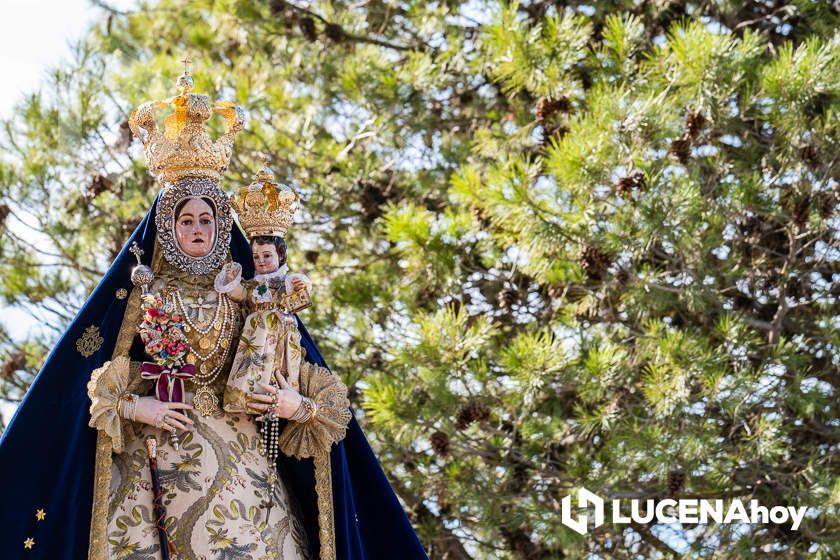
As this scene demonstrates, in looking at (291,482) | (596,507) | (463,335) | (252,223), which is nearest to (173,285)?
(252,223)

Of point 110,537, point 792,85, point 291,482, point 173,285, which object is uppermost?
point 792,85

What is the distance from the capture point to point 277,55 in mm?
7949

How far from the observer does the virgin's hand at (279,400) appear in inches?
169

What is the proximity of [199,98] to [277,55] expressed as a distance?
3.48 metres

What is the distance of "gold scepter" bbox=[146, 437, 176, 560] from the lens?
416cm

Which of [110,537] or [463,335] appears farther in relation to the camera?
[463,335]

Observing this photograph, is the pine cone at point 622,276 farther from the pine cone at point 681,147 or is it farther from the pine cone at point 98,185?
the pine cone at point 98,185

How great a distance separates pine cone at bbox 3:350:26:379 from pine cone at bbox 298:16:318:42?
6.43 feet

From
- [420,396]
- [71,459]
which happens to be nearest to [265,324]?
[71,459]

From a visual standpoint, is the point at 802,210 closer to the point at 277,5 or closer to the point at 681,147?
the point at 681,147

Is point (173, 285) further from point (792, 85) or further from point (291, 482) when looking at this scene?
point (792, 85)

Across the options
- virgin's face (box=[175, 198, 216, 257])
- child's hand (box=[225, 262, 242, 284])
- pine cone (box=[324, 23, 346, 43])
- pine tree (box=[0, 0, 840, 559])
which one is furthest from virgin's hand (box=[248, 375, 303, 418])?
pine cone (box=[324, 23, 346, 43])

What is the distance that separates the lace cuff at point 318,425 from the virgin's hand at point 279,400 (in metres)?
0.08

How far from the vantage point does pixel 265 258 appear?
4.48 m
